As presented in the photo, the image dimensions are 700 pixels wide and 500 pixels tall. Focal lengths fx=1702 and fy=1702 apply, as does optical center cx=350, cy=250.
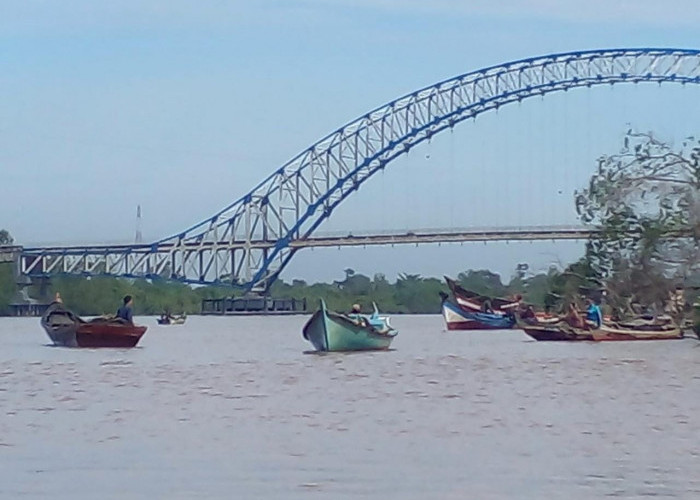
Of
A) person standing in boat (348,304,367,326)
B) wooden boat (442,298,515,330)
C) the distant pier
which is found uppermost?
the distant pier

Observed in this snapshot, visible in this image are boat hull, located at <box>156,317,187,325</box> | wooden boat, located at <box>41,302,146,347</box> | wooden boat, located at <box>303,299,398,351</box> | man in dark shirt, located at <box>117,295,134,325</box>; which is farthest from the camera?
boat hull, located at <box>156,317,187,325</box>

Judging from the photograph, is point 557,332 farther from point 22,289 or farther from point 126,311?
point 22,289

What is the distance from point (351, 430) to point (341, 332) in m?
23.2

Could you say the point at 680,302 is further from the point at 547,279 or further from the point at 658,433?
the point at 658,433

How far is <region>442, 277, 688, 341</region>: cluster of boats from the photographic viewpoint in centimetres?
5338

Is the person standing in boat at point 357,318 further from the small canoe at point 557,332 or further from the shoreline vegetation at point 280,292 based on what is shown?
the shoreline vegetation at point 280,292

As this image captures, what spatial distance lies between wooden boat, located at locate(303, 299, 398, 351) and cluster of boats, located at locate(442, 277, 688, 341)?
1009 centimetres

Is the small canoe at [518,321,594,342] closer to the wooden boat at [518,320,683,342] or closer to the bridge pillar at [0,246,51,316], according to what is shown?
the wooden boat at [518,320,683,342]

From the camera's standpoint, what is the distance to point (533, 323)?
57.9 meters

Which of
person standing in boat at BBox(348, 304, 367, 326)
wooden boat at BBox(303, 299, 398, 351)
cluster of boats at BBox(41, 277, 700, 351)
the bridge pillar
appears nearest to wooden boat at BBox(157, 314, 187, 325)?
the bridge pillar

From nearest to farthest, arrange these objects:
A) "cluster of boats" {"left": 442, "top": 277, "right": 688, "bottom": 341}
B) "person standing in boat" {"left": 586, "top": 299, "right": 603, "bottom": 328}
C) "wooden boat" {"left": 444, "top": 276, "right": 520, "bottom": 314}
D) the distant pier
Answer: "cluster of boats" {"left": 442, "top": 277, "right": 688, "bottom": 341} → "person standing in boat" {"left": 586, "top": 299, "right": 603, "bottom": 328} → "wooden boat" {"left": 444, "top": 276, "right": 520, "bottom": 314} → the distant pier

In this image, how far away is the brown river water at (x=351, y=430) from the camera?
624 inches

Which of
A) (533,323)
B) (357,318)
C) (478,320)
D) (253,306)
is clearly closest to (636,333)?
(533,323)

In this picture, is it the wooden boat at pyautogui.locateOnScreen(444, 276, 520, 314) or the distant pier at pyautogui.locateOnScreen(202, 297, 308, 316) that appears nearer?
the wooden boat at pyautogui.locateOnScreen(444, 276, 520, 314)
